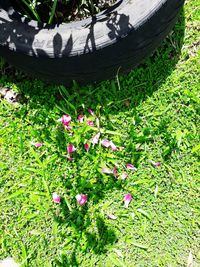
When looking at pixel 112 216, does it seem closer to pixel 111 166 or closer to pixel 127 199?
pixel 127 199

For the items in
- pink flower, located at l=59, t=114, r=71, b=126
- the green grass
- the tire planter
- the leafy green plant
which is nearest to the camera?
the tire planter

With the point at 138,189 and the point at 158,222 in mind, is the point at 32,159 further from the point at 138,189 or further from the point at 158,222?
the point at 158,222

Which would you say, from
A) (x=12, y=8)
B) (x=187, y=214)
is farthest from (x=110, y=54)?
(x=187, y=214)

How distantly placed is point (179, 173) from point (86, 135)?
651 mm

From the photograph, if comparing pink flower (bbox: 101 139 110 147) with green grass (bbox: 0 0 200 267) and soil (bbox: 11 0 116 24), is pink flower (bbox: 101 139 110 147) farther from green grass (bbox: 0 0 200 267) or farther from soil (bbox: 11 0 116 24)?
soil (bbox: 11 0 116 24)

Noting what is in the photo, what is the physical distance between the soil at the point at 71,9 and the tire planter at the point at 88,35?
0.38 meters

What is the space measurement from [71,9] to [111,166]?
103cm

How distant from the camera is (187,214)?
3.07m

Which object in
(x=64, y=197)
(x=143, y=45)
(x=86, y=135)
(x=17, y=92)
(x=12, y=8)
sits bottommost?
(x=64, y=197)

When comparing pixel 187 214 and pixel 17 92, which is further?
pixel 17 92

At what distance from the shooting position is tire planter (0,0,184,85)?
2.49m

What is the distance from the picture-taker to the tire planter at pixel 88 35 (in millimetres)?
2490

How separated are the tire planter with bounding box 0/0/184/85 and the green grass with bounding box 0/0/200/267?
1.98ft

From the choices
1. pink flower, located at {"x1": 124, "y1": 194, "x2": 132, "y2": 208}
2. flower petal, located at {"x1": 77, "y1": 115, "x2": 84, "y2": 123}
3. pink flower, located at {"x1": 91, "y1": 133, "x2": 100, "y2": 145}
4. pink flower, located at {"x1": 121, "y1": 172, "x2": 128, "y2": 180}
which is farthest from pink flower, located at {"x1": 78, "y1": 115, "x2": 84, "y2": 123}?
pink flower, located at {"x1": 124, "y1": 194, "x2": 132, "y2": 208}
